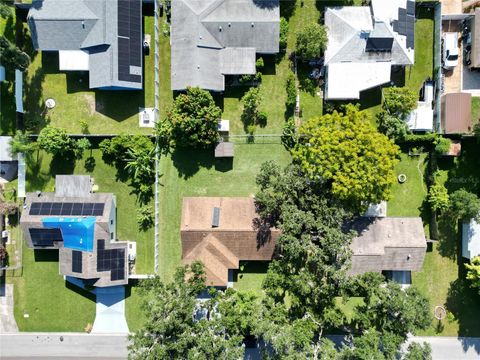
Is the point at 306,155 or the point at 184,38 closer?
the point at 306,155

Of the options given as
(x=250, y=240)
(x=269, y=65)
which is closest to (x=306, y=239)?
(x=250, y=240)

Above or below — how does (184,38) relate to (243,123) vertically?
above

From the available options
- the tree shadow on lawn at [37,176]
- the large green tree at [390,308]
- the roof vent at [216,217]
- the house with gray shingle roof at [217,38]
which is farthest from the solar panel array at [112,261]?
the large green tree at [390,308]

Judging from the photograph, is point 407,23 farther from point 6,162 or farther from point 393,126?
point 6,162

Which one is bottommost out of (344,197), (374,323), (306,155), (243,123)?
(374,323)

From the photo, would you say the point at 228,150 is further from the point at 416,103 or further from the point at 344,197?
the point at 416,103

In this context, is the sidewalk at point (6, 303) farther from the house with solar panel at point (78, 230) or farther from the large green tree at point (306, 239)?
the large green tree at point (306, 239)

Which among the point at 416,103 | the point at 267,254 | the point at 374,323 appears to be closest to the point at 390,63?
the point at 416,103
